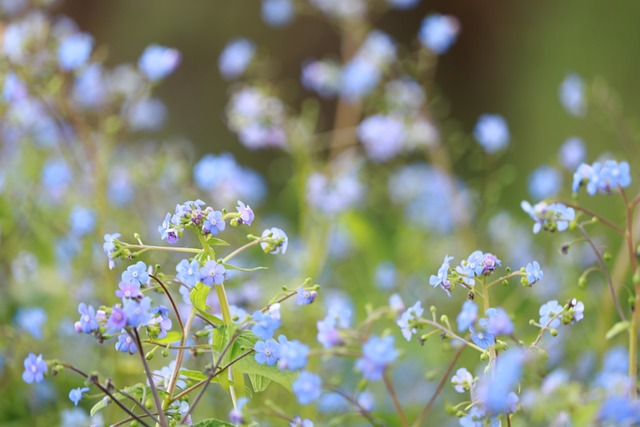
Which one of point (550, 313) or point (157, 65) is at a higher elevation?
point (157, 65)

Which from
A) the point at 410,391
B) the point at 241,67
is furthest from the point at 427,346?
the point at 241,67

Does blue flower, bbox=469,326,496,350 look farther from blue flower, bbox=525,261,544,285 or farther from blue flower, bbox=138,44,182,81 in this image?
blue flower, bbox=138,44,182,81

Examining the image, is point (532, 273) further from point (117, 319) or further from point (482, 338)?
point (117, 319)

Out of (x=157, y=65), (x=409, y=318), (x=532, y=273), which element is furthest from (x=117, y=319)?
(x=157, y=65)

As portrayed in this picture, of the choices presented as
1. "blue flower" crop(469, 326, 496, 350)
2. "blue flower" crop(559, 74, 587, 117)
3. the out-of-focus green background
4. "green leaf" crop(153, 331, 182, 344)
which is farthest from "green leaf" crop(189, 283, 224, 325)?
the out-of-focus green background

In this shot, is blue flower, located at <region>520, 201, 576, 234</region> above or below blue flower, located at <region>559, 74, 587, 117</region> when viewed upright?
below
